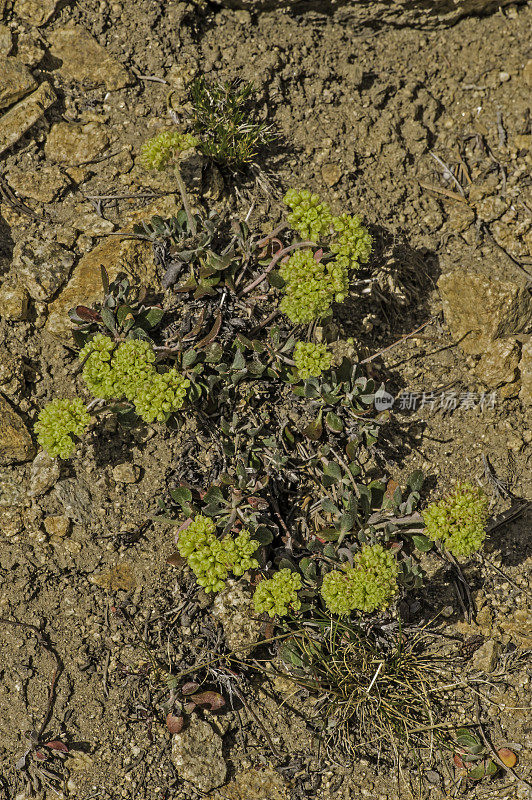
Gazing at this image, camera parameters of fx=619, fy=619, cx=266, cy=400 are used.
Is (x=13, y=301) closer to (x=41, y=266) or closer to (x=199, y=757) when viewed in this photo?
(x=41, y=266)

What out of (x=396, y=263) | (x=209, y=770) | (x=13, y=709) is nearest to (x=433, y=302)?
(x=396, y=263)

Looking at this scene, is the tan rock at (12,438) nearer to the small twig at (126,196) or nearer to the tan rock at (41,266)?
the tan rock at (41,266)

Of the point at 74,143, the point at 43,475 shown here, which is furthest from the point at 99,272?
the point at 43,475

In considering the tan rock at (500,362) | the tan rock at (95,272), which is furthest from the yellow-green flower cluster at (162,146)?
the tan rock at (500,362)

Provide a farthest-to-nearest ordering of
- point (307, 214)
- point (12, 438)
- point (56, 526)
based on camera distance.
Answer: point (56, 526)
point (12, 438)
point (307, 214)

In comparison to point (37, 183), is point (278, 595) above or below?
below

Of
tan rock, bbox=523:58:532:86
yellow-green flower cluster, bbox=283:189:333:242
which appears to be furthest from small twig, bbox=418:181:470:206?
yellow-green flower cluster, bbox=283:189:333:242
